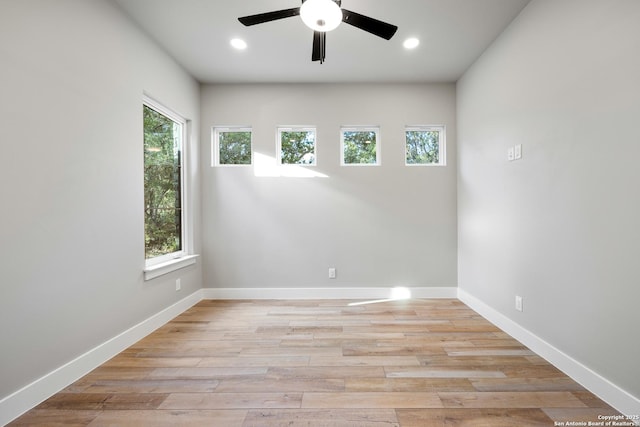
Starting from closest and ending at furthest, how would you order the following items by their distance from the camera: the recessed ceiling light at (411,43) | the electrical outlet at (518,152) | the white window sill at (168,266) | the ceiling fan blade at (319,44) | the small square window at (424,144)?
the ceiling fan blade at (319,44) < the electrical outlet at (518,152) < the white window sill at (168,266) < the recessed ceiling light at (411,43) < the small square window at (424,144)

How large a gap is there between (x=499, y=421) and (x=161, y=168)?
11.4 ft

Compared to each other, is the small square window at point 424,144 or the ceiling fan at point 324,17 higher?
the ceiling fan at point 324,17

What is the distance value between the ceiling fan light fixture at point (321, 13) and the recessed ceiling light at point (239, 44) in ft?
4.76

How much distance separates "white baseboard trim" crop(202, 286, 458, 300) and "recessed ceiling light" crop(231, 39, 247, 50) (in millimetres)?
2815

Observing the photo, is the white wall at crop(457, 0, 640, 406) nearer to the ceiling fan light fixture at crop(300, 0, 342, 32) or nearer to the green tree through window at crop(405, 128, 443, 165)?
the green tree through window at crop(405, 128, 443, 165)

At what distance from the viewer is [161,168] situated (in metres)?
3.10

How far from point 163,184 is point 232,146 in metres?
1.06

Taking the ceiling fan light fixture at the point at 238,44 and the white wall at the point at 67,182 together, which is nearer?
the white wall at the point at 67,182

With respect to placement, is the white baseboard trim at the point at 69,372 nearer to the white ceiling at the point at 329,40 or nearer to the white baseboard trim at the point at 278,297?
the white baseboard trim at the point at 278,297

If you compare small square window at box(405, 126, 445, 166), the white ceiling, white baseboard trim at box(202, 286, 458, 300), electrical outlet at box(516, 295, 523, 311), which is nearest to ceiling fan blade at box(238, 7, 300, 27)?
the white ceiling

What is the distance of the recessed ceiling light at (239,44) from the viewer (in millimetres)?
2814

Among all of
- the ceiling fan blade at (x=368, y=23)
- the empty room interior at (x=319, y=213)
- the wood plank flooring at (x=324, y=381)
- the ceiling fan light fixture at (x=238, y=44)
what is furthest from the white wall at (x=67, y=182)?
the ceiling fan blade at (x=368, y=23)

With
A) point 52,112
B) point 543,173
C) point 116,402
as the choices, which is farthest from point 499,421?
point 52,112

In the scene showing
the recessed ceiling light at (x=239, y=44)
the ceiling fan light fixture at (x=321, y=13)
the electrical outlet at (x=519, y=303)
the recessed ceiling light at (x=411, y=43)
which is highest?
the recessed ceiling light at (x=239, y=44)
